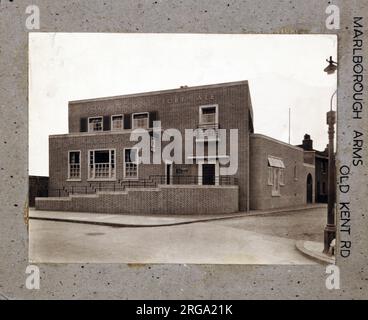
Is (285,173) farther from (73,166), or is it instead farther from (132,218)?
(73,166)

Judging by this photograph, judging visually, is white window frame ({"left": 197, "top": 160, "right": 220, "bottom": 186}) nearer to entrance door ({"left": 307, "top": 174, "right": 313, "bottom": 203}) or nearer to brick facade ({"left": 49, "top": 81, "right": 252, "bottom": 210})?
brick facade ({"left": 49, "top": 81, "right": 252, "bottom": 210})

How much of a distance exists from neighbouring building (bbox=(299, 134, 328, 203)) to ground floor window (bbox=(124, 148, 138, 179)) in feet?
9.39

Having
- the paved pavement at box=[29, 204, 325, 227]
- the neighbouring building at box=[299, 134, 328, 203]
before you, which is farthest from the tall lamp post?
the paved pavement at box=[29, 204, 325, 227]

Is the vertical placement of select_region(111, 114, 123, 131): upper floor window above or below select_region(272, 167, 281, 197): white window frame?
above

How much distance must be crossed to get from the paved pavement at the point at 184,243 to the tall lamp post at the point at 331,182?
16 centimetres

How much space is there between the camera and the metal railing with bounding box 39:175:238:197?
215 inches

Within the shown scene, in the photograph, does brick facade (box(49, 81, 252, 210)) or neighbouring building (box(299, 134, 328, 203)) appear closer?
neighbouring building (box(299, 134, 328, 203))

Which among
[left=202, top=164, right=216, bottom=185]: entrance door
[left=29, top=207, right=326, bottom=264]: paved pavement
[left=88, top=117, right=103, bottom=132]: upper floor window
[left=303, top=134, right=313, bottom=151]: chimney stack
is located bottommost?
[left=29, top=207, right=326, bottom=264]: paved pavement

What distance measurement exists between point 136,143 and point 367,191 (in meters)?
3.67

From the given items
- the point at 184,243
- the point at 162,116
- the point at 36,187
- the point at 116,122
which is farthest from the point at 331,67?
the point at 36,187

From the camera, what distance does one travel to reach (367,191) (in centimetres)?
453

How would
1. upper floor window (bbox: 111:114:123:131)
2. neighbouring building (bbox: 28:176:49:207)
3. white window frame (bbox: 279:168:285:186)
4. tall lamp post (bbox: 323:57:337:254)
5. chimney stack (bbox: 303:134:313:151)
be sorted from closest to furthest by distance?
tall lamp post (bbox: 323:57:337:254)
neighbouring building (bbox: 28:176:49:207)
chimney stack (bbox: 303:134:313:151)
white window frame (bbox: 279:168:285:186)
upper floor window (bbox: 111:114:123:131)

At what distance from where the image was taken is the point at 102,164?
6.26 metres

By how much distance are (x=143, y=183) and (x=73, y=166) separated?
4.21ft
